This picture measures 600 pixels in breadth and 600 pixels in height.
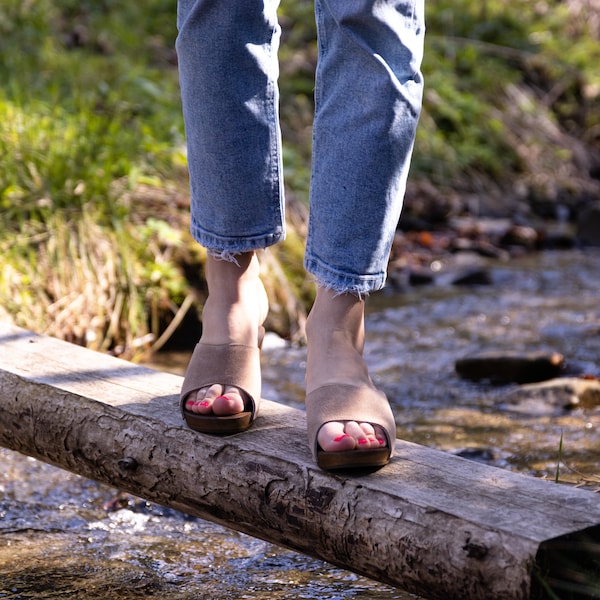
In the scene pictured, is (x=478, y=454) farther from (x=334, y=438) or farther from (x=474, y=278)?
(x=474, y=278)

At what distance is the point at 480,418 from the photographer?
251cm

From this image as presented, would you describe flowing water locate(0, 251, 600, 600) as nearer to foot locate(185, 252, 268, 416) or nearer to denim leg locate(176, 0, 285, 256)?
foot locate(185, 252, 268, 416)

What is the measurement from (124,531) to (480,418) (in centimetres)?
109

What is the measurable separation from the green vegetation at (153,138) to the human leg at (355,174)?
159 cm

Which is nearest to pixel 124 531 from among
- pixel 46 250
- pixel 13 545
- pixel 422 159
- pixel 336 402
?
pixel 13 545

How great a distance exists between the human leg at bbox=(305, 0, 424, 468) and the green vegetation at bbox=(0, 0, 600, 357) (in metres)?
1.59

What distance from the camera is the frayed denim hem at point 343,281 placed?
4.71 feet

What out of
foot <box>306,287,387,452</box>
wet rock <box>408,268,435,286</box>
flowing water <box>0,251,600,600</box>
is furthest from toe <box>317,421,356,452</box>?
wet rock <box>408,268,435,286</box>

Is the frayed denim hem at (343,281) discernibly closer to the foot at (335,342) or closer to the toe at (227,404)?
the foot at (335,342)

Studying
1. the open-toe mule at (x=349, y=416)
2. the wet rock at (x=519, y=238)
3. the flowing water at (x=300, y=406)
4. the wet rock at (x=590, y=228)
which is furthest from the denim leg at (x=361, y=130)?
the wet rock at (x=590, y=228)

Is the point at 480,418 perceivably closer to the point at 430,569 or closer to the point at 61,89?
the point at 430,569

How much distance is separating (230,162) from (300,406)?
122 cm

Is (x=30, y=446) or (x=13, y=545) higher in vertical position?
(x=30, y=446)

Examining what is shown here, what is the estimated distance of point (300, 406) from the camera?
2.60 meters
